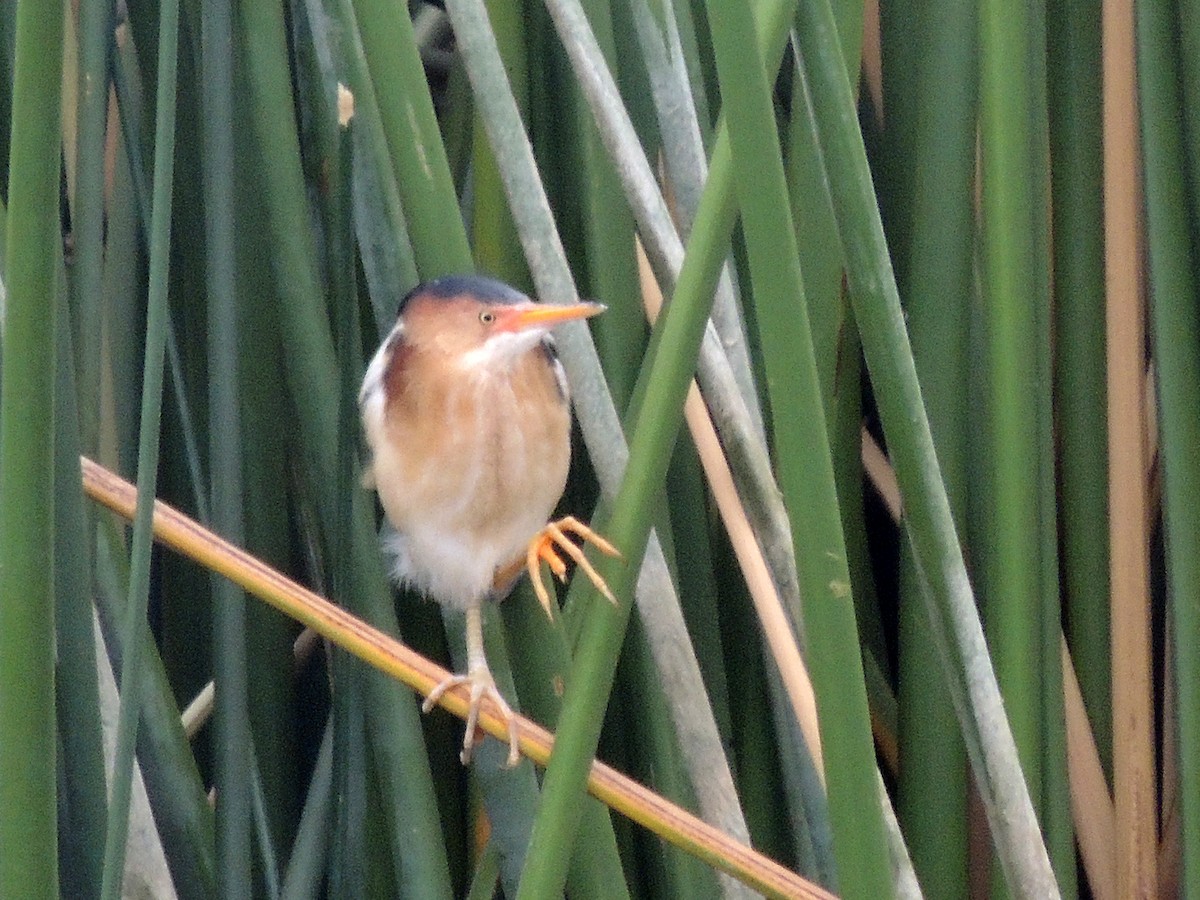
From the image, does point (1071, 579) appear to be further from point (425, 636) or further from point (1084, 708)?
point (425, 636)

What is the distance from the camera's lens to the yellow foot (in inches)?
26.6

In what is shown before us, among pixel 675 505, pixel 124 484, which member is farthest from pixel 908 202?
pixel 124 484

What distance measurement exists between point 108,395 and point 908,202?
58 centimetres

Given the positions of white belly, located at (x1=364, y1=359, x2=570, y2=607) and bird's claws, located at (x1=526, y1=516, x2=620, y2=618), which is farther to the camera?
white belly, located at (x1=364, y1=359, x2=570, y2=607)

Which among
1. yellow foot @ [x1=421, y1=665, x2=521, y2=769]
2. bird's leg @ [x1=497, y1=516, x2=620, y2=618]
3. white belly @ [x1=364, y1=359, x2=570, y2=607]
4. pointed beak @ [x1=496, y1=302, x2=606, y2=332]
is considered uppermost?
pointed beak @ [x1=496, y1=302, x2=606, y2=332]

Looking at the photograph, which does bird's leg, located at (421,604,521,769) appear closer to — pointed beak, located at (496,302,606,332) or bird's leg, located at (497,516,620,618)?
bird's leg, located at (497,516,620,618)

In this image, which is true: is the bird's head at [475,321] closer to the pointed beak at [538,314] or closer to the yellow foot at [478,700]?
the pointed beak at [538,314]

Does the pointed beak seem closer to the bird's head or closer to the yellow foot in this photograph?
the bird's head

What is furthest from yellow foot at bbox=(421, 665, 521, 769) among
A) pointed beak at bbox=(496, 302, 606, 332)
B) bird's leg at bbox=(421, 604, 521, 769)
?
pointed beak at bbox=(496, 302, 606, 332)

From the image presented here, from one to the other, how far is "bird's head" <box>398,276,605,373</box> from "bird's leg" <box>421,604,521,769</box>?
153mm

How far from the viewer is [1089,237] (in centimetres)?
93

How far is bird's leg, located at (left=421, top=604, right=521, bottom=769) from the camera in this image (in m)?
0.68

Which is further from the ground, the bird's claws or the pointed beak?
the pointed beak

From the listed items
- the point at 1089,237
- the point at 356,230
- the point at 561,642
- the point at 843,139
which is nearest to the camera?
the point at 843,139
